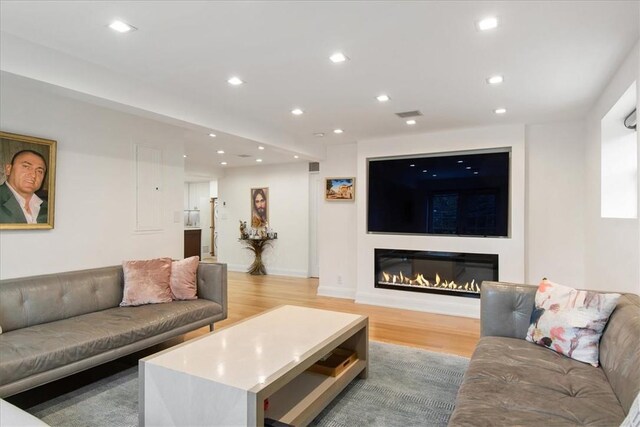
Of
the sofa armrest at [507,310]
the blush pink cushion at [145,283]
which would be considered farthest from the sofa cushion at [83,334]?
the sofa armrest at [507,310]

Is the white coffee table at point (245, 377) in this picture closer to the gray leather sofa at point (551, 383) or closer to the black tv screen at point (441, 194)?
the gray leather sofa at point (551, 383)

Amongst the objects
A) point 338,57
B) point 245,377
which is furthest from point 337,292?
point 245,377

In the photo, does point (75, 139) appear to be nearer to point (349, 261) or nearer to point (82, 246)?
point (82, 246)

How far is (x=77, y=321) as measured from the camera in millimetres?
2807

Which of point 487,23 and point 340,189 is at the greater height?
point 487,23

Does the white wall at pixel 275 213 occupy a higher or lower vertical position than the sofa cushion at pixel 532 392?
Result: higher

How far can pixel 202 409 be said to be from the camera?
1759 millimetres

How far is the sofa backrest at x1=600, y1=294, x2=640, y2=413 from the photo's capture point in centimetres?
156

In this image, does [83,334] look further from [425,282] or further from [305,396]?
[425,282]

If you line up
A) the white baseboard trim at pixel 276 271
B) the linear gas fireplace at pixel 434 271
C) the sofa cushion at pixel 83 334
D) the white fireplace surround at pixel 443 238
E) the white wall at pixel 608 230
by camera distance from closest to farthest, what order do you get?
the sofa cushion at pixel 83 334
the white wall at pixel 608 230
the white fireplace surround at pixel 443 238
the linear gas fireplace at pixel 434 271
the white baseboard trim at pixel 276 271

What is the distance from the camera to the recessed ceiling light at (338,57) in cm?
259

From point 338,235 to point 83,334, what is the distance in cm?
385

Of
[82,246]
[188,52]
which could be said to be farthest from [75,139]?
[188,52]

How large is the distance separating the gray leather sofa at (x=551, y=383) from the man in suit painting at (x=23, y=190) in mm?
3405
